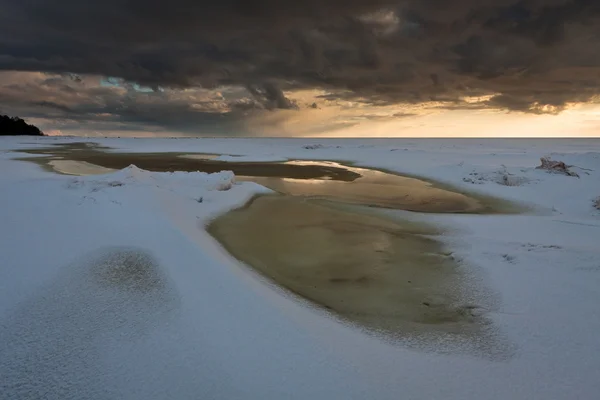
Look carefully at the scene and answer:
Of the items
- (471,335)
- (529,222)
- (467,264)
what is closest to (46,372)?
(471,335)

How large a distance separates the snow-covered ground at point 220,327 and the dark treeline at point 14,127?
238ft

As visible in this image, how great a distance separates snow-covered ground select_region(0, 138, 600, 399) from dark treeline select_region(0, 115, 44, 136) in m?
72.4

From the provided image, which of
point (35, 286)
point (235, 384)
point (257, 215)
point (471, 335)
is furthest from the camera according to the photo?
point (257, 215)

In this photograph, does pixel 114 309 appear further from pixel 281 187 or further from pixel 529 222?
pixel 281 187

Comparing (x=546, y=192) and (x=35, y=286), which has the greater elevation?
(x=546, y=192)

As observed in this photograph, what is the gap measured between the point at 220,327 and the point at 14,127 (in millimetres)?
80044

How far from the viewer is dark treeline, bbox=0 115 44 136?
2485 inches

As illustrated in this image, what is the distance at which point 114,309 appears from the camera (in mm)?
4109

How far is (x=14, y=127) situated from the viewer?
65.2m

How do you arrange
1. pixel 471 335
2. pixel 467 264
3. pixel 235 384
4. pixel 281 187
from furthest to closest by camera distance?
pixel 281 187 < pixel 467 264 < pixel 471 335 < pixel 235 384

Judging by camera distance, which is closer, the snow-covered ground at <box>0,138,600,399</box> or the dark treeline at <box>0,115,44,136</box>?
the snow-covered ground at <box>0,138,600,399</box>

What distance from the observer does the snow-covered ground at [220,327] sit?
301 centimetres

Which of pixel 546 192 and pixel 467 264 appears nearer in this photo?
pixel 467 264

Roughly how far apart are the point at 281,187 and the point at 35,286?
10.7 metres
